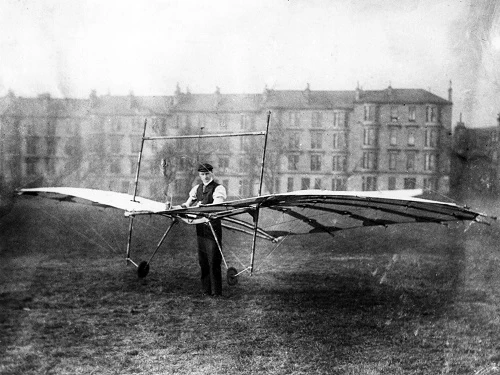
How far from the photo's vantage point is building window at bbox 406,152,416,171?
4.81 meters

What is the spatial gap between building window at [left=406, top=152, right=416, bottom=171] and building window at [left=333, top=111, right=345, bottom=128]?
74cm

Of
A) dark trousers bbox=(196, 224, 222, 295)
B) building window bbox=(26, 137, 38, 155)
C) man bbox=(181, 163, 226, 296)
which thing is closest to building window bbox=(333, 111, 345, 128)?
man bbox=(181, 163, 226, 296)

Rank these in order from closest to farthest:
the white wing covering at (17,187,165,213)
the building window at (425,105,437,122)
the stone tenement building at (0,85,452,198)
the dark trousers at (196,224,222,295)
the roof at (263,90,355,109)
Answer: the white wing covering at (17,187,165,213) → the dark trousers at (196,224,222,295) → the building window at (425,105,437,122) → the roof at (263,90,355,109) → the stone tenement building at (0,85,452,198)

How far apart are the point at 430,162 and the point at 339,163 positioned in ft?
3.23

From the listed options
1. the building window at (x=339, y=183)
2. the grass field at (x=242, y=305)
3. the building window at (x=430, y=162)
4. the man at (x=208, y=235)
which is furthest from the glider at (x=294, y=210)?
the building window at (x=430, y=162)

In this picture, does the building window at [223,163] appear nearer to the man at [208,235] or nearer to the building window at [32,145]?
the man at [208,235]

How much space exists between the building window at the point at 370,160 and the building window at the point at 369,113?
1.19ft

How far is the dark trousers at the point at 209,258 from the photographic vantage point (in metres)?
4.02

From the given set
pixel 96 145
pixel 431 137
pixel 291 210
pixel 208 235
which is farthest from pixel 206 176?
pixel 431 137

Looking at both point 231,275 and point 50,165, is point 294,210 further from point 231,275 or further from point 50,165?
point 50,165

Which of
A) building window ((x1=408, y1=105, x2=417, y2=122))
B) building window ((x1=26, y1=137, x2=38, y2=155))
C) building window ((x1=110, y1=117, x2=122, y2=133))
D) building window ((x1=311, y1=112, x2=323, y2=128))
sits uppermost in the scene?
building window ((x1=408, y1=105, x2=417, y2=122))

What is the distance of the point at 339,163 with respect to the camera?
16.2 ft

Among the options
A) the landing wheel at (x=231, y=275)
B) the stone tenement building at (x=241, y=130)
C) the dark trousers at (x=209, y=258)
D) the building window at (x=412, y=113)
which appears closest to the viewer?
the landing wheel at (x=231, y=275)

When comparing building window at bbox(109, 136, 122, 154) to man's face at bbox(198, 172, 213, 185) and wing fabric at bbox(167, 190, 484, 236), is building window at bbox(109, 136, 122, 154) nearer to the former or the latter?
man's face at bbox(198, 172, 213, 185)
